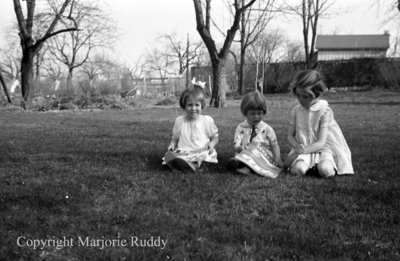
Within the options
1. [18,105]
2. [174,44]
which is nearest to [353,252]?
[18,105]

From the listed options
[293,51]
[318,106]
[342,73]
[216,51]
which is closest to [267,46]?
[293,51]

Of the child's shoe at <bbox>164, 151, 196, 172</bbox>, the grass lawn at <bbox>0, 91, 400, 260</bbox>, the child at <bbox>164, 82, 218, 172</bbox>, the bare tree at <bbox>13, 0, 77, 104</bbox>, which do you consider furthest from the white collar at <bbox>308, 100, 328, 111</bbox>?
the bare tree at <bbox>13, 0, 77, 104</bbox>

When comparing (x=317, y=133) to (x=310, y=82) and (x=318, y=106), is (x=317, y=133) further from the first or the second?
(x=310, y=82)

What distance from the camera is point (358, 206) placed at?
10.8 feet

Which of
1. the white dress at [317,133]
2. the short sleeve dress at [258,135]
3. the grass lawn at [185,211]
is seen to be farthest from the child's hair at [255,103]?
the grass lawn at [185,211]

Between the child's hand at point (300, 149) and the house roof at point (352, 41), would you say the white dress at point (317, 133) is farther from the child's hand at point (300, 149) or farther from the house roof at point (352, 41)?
the house roof at point (352, 41)

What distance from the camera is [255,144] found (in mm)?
4625

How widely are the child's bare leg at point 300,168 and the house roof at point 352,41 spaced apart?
54.1 metres

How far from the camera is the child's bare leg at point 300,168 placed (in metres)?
4.31

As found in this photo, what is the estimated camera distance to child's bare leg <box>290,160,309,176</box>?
431 centimetres

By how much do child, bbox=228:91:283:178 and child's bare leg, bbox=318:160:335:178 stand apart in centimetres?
48

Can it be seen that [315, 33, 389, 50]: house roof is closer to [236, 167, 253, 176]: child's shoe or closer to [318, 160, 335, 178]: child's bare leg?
[318, 160, 335, 178]: child's bare leg

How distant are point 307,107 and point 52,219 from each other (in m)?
3.17

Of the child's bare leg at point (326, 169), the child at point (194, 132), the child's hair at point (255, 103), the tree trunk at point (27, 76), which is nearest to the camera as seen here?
the child's bare leg at point (326, 169)
